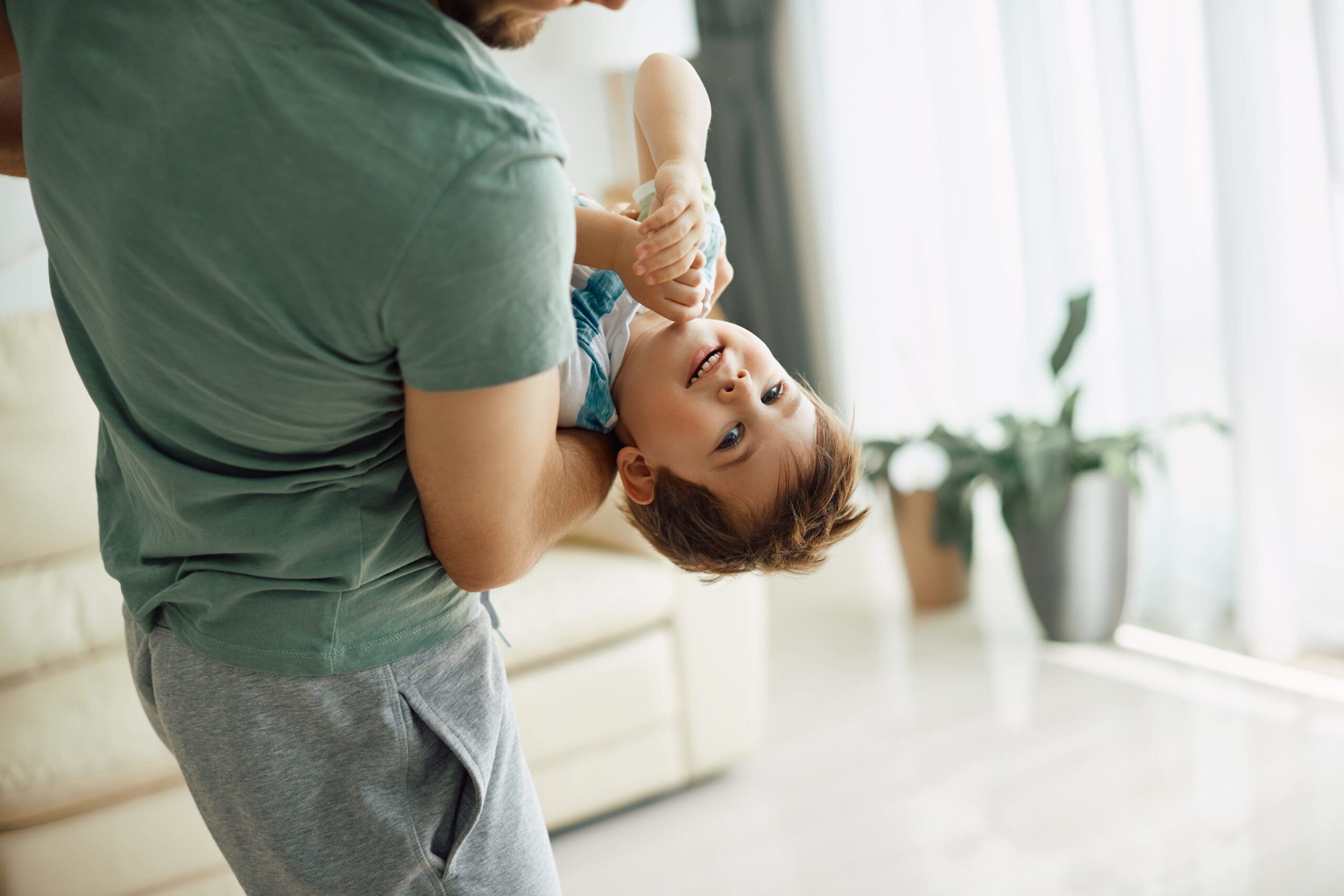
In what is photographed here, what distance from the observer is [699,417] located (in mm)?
1034

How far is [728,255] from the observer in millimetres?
4223

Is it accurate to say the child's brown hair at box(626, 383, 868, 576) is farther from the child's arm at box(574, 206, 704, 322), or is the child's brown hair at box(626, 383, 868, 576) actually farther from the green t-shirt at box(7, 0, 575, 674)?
the green t-shirt at box(7, 0, 575, 674)

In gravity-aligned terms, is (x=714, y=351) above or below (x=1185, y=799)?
above

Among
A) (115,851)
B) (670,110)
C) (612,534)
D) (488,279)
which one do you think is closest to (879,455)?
(612,534)

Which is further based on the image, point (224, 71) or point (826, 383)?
point (826, 383)

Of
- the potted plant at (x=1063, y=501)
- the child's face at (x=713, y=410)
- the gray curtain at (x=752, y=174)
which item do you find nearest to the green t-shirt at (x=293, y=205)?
the child's face at (x=713, y=410)

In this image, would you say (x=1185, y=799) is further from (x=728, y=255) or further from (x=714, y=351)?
(x=728, y=255)

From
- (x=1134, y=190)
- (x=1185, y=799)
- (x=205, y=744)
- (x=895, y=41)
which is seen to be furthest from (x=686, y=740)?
(x=895, y=41)

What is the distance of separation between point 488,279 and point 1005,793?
1.94 metres

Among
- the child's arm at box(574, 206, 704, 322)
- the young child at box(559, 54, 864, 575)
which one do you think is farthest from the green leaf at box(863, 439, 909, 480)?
the child's arm at box(574, 206, 704, 322)

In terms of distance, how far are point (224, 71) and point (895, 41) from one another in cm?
313

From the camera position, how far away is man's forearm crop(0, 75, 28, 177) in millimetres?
729

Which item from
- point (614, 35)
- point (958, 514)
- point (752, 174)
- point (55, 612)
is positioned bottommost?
point (958, 514)

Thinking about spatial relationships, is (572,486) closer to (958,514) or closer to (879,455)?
(958,514)
